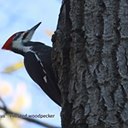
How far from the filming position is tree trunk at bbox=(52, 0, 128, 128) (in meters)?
1.66

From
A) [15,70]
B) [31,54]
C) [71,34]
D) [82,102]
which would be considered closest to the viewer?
[82,102]

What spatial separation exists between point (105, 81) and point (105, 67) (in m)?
0.06

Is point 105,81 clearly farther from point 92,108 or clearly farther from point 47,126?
point 47,126

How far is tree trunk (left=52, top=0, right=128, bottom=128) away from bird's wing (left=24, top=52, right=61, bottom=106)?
3.08ft

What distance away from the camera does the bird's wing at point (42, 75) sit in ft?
9.57

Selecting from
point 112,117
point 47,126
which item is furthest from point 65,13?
point 47,126

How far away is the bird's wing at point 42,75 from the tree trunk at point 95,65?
94 centimetres

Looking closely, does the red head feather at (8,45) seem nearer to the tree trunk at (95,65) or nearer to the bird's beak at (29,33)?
the bird's beak at (29,33)

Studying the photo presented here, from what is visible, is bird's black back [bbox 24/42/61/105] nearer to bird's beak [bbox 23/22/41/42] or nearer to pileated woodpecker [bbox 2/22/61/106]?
pileated woodpecker [bbox 2/22/61/106]

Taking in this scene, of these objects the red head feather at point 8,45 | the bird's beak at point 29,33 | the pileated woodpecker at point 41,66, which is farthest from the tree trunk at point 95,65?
the red head feather at point 8,45

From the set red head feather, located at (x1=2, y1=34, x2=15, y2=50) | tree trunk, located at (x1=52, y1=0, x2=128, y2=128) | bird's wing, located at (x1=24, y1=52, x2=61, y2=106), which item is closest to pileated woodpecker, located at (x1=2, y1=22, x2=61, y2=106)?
bird's wing, located at (x1=24, y1=52, x2=61, y2=106)

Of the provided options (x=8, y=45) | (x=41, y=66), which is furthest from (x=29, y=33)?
(x=41, y=66)

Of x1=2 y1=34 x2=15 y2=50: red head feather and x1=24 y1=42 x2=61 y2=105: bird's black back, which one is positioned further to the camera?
x1=2 y1=34 x2=15 y2=50: red head feather

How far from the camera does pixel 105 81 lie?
170cm
